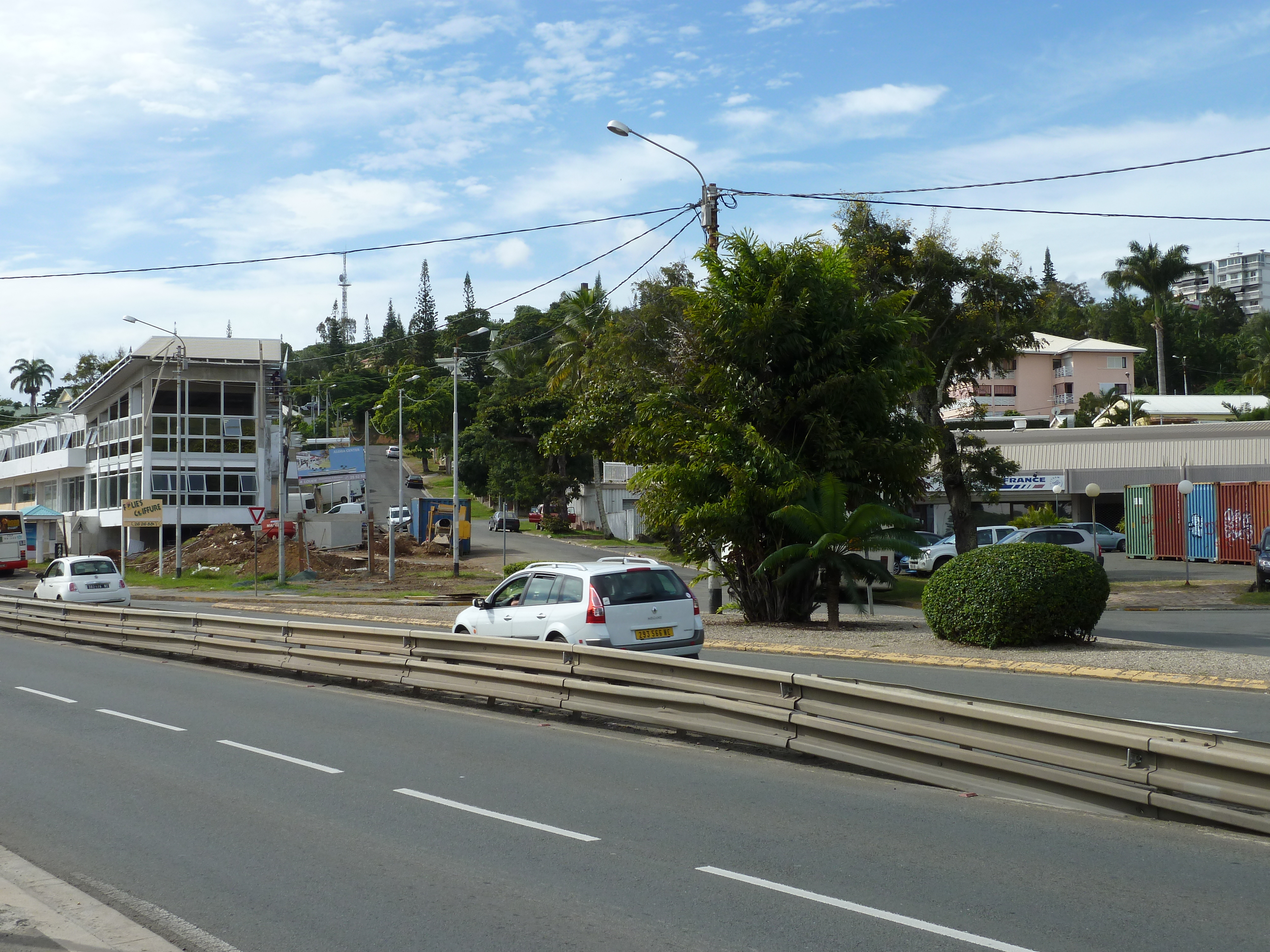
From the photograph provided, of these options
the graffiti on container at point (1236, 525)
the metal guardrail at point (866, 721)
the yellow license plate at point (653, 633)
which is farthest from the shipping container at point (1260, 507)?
the metal guardrail at point (866, 721)

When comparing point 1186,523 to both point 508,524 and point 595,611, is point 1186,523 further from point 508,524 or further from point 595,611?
point 508,524

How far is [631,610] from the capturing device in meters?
13.6

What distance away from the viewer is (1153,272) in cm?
7819

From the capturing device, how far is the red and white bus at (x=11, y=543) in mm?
56250

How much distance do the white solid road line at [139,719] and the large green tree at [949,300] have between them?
23384mm

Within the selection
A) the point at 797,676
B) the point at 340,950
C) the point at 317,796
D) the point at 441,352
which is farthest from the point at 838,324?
the point at 441,352

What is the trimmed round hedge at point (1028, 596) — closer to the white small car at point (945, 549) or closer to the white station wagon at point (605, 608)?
the white station wagon at point (605, 608)

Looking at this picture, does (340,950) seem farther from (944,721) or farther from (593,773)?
(944,721)

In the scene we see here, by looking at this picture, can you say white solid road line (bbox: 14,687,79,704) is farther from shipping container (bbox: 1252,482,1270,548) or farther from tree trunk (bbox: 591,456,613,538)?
tree trunk (bbox: 591,456,613,538)

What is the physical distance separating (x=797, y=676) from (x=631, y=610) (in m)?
4.40

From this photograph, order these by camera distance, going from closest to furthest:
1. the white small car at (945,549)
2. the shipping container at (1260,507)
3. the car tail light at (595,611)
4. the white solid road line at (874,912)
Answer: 1. the white solid road line at (874,912)
2. the car tail light at (595,611)
3. the white small car at (945,549)
4. the shipping container at (1260,507)

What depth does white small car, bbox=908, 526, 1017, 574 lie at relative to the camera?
36.0 metres

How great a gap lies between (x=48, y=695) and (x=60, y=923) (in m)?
10.3

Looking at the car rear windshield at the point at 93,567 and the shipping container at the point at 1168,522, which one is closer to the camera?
the car rear windshield at the point at 93,567
